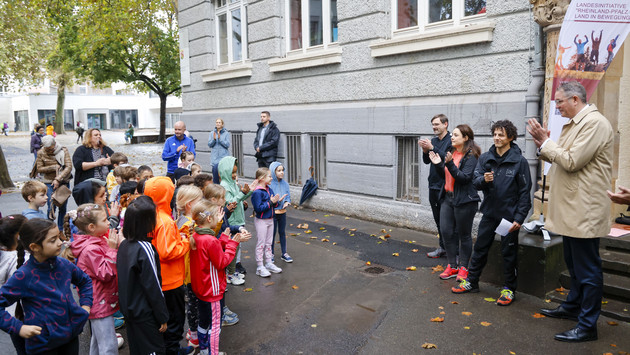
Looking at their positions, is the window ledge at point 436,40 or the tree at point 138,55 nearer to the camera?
the window ledge at point 436,40

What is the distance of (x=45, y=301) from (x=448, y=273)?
459 cm

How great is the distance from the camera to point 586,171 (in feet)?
14.2

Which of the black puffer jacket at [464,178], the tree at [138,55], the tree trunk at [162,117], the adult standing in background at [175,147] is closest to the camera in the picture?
the black puffer jacket at [464,178]

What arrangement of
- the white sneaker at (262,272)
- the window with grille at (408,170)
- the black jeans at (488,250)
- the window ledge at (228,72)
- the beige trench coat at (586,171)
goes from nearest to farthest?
the beige trench coat at (586,171)
the black jeans at (488,250)
the white sneaker at (262,272)
the window with grille at (408,170)
the window ledge at (228,72)

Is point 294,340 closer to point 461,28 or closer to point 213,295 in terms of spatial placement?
point 213,295

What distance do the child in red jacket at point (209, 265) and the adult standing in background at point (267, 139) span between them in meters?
6.88

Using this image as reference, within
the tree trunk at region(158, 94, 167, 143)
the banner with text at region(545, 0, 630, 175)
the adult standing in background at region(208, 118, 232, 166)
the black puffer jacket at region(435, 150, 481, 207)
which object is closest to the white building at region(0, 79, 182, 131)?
the tree trunk at region(158, 94, 167, 143)

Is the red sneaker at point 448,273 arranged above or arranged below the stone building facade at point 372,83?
below

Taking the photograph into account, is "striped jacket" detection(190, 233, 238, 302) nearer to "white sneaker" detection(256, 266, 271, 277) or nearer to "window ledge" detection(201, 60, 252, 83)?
"white sneaker" detection(256, 266, 271, 277)

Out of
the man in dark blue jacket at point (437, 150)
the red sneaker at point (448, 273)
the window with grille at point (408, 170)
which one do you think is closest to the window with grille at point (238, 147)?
the window with grille at point (408, 170)

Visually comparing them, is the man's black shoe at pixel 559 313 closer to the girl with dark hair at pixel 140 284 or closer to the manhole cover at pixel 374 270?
the manhole cover at pixel 374 270

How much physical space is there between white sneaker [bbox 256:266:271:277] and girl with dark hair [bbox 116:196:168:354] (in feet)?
9.10

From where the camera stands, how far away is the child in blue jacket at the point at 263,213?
6.23m

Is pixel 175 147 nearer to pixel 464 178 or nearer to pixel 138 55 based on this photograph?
pixel 464 178
